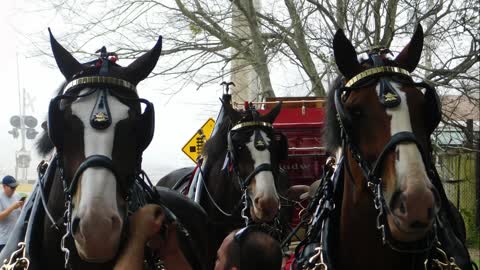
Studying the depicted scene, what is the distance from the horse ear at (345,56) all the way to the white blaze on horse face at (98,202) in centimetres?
119

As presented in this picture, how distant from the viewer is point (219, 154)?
737cm

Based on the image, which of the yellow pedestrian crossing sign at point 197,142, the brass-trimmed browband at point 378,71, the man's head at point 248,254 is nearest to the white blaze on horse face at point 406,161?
the brass-trimmed browband at point 378,71

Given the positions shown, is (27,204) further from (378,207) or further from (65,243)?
(378,207)

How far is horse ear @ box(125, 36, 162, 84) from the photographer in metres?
3.47

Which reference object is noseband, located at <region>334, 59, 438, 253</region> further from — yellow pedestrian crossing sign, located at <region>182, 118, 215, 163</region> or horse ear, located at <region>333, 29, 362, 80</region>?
yellow pedestrian crossing sign, located at <region>182, 118, 215, 163</region>

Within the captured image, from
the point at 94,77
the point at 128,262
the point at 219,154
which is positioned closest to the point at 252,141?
the point at 219,154

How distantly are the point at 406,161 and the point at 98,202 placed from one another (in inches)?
52.6

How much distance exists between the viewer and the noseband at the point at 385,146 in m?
3.00

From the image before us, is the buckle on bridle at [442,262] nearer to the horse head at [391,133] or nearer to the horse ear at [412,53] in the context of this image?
the horse head at [391,133]

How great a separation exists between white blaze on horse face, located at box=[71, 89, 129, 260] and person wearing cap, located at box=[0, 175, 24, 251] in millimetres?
5561

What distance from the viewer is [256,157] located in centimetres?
679

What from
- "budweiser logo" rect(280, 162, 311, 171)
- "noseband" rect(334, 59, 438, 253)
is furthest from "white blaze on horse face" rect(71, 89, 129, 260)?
"budweiser logo" rect(280, 162, 311, 171)

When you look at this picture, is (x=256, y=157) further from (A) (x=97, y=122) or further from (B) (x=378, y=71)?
(A) (x=97, y=122)

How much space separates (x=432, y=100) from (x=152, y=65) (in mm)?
1464
